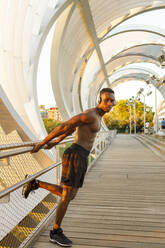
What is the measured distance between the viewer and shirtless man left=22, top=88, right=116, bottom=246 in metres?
2.93

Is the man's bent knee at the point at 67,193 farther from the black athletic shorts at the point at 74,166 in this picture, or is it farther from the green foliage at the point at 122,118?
the green foliage at the point at 122,118

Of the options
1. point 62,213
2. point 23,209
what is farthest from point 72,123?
point 23,209

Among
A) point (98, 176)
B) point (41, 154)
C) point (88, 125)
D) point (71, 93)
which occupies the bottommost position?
point (98, 176)

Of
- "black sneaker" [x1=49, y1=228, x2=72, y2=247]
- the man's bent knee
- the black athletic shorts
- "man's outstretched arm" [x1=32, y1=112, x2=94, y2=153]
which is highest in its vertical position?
"man's outstretched arm" [x1=32, y1=112, x2=94, y2=153]

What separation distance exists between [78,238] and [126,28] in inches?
819

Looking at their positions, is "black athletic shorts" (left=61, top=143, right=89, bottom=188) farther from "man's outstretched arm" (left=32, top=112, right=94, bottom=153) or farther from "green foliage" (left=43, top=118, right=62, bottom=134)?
"green foliage" (left=43, top=118, right=62, bottom=134)

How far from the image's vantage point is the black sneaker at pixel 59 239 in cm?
292

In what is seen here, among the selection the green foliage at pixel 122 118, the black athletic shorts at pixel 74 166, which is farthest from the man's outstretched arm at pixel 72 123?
the green foliage at pixel 122 118

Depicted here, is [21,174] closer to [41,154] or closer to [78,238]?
[41,154]

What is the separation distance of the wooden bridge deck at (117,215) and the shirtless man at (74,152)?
0.32m

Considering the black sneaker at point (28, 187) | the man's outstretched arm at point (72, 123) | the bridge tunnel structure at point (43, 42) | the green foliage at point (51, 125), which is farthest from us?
the green foliage at point (51, 125)

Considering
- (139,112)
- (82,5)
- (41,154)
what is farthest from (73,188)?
(139,112)

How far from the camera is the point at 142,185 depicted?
6125 mm

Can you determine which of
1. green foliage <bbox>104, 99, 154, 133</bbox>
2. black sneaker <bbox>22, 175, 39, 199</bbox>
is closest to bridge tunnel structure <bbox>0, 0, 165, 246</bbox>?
black sneaker <bbox>22, 175, 39, 199</bbox>
